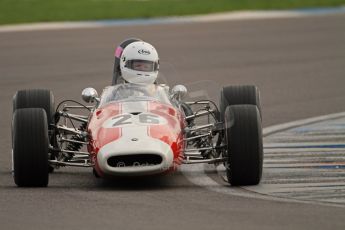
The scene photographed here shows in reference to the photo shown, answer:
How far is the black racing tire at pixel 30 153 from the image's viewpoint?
41.2 feet

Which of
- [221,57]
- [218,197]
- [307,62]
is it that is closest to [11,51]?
[221,57]

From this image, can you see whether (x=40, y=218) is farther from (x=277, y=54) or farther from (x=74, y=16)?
(x=74, y=16)

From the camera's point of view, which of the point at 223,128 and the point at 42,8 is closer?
the point at 223,128

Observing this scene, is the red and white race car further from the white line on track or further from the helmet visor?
the helmet visor

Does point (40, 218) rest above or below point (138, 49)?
below

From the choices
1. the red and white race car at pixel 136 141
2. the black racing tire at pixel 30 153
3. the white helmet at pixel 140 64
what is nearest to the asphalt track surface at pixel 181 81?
the black racing tire at pixel 30 153

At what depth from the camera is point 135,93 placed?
13.9m

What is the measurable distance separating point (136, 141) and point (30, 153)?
1014mm

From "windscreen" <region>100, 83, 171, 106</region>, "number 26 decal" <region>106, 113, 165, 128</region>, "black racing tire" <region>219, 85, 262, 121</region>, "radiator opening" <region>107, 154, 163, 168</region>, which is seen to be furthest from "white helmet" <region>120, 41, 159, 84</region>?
"radiator opening" <region>107, 154, 163, 168</region>

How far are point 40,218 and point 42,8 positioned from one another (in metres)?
23.7

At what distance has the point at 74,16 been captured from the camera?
33.0 m

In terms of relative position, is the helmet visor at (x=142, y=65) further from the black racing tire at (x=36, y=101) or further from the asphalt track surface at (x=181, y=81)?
the asphalt track surface at (x=181, y=81)

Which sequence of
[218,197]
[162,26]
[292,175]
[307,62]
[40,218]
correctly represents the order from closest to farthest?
1. [40,218]
2. [218,197]
3. [292,175]
4. [307,62]
5. [162,26]

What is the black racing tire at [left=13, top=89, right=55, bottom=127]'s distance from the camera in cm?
1426
